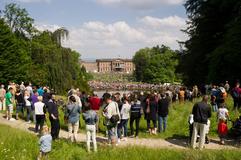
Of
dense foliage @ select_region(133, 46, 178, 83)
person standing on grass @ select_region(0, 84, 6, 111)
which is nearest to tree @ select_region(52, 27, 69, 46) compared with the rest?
person standing on grass @ select_region(0, 84, 6, 111)

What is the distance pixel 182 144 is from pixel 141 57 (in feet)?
437

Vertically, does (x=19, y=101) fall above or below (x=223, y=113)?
above

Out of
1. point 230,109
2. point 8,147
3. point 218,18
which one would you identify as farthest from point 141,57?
point 8,147

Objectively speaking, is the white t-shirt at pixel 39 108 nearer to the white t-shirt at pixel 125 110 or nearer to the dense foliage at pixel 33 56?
the white t-shirt at pixel 125 110

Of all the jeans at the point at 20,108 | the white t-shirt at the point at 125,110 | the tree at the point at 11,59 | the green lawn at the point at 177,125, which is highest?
the tree at the point at 11,59

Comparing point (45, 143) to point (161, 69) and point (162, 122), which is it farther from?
point (161, 69)

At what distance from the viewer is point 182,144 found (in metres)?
17.2

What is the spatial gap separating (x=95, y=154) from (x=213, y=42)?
3019cm

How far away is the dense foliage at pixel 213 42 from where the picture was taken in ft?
111

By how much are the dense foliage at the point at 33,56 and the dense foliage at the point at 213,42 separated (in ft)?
60.7

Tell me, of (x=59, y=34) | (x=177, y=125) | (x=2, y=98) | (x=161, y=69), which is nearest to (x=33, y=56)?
(x=59, y=34)

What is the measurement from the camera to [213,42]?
137ft

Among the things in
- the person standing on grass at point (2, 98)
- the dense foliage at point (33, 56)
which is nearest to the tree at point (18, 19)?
the dense foliage at point (33, 56)

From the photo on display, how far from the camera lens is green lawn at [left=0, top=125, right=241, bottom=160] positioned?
1246 cm
